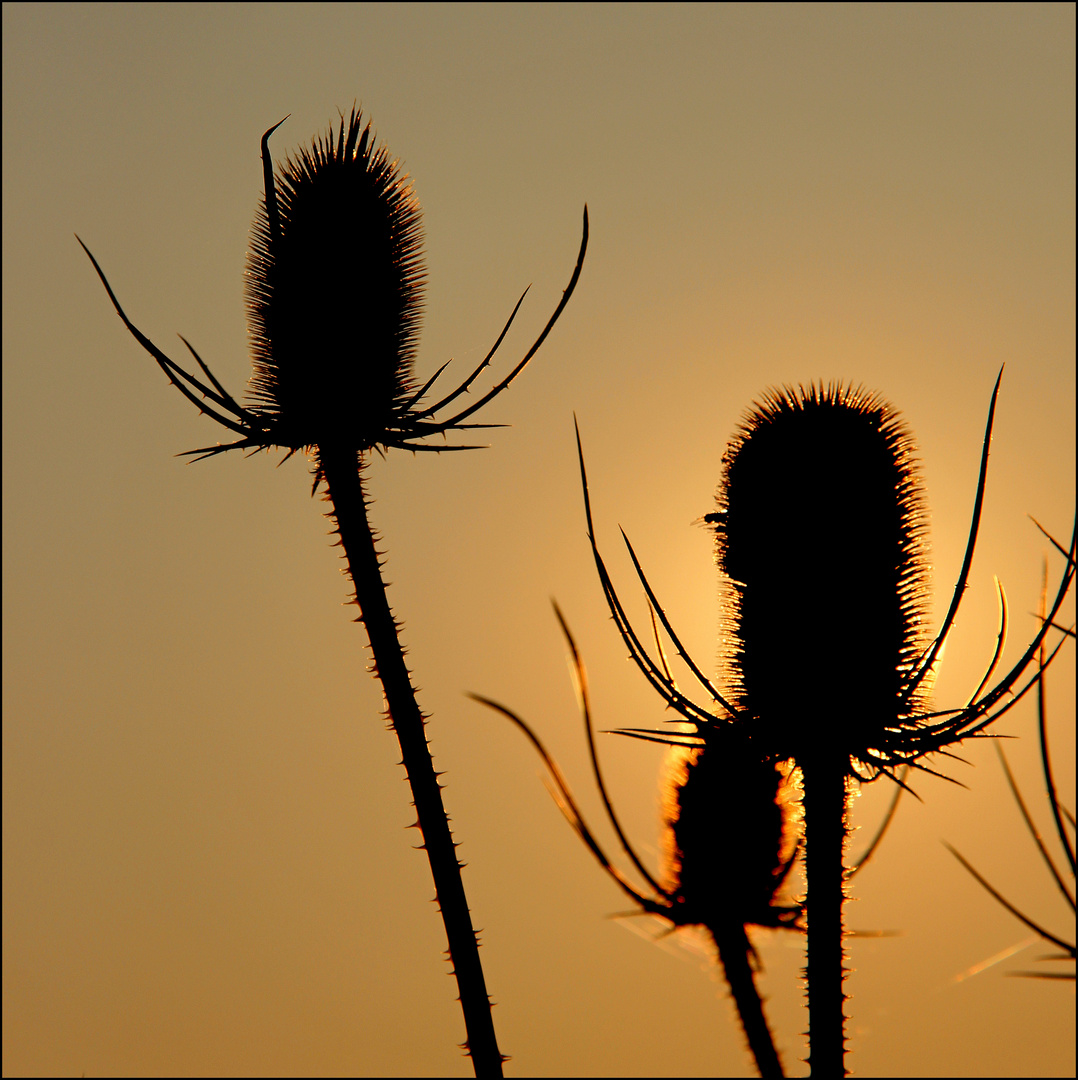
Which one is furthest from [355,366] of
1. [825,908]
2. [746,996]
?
[746,996]

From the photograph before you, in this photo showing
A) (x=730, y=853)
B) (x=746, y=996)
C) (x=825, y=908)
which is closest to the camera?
(x=825, y=908)

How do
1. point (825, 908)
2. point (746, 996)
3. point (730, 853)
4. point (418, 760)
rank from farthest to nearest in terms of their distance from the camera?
1. point (730, 853)
2. point (746, 996)
3. point (825, 908)
4. point (418, 760)

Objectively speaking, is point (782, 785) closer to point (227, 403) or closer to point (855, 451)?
point (855, 451)

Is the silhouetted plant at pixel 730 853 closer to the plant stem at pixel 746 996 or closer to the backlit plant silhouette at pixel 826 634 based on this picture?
the plant stem at pixel 746 996

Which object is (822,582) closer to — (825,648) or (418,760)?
(825,648)

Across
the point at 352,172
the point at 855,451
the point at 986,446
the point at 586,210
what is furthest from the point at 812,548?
the point at 352,172

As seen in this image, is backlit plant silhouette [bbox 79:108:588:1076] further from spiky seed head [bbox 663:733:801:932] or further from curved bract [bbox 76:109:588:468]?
spiky seed head [bbox 663:733:801:932]

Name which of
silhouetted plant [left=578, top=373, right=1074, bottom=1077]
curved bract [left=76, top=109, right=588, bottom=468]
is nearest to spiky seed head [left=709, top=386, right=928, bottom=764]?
silhouetted plant [left=578, top=373, right=1074, bottom=1077]

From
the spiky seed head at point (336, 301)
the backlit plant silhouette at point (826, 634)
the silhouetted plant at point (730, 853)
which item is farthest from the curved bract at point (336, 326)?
the silhouetted plant at point (730, 853)
